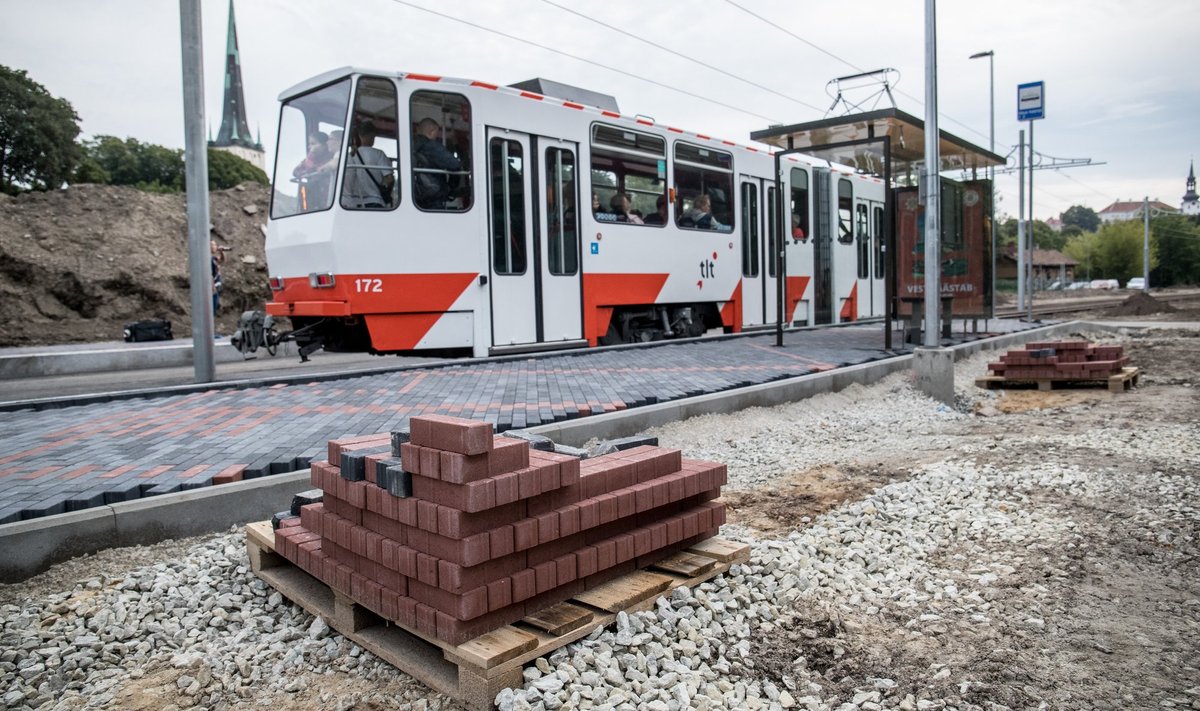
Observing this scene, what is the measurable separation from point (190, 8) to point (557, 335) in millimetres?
5795

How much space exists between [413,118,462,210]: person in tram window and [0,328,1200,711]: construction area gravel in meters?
6.03

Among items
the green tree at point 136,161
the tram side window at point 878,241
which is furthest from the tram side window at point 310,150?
the green tree at point 136,161

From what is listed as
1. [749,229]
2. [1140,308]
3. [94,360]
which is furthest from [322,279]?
[1140,308]

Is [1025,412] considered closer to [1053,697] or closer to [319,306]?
[1053,697]

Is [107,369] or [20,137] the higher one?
[20,137]

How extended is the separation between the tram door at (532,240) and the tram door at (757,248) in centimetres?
474

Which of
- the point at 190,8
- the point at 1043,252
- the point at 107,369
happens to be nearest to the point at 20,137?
the point at 107,369

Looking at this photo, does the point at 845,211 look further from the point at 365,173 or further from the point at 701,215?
the point at 365,173

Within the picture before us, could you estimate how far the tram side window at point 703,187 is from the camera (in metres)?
13.5

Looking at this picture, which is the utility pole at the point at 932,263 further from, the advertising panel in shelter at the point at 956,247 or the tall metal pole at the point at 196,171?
the tall metal pole at the point at 196,171

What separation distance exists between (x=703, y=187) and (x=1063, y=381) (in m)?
6.34

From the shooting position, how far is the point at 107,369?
13.5m

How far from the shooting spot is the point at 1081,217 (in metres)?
175

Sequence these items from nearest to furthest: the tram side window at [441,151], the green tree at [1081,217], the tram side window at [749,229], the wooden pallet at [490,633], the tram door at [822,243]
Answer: the wooden pallet at [490,633] → the tram side window at [441,151] → the tram side window at [749,229] → the tram door at [822,243] → the green tree at [1081,217]
